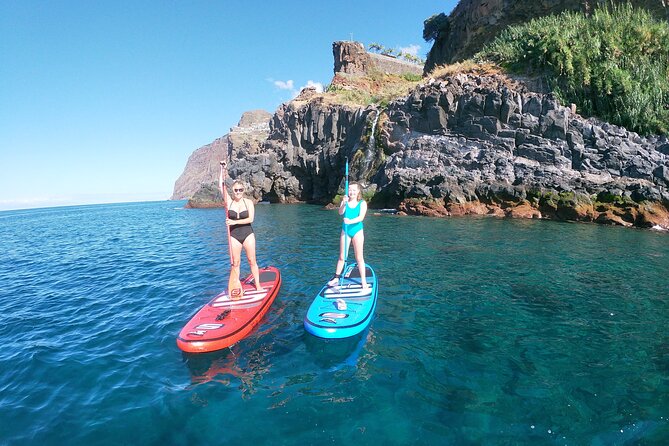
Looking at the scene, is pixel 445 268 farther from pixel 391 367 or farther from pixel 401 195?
pixel 401 195

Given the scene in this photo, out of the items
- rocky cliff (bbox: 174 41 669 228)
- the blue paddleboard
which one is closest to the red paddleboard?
the blue paddleboard

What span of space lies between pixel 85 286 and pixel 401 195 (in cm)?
2587

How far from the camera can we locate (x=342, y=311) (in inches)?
284

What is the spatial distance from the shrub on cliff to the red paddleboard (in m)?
30.7

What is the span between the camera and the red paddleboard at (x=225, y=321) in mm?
6246

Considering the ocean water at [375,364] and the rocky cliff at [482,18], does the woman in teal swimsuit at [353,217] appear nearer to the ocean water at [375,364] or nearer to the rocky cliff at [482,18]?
the ocean water at [375,364]

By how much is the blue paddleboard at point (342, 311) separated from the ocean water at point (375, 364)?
0.29m

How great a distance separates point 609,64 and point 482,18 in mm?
22667

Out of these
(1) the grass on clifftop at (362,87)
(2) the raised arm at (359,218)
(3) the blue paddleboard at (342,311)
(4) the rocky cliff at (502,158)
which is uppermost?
(1) the grass on clifftop at (362,87)

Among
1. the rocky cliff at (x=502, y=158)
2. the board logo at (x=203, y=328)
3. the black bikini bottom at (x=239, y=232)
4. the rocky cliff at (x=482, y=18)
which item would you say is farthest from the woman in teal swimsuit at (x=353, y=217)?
the rocky cliff at (x=482, y=18)

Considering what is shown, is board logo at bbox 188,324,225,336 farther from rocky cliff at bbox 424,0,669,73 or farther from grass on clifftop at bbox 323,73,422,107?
grass on clifftop at bbox 323,73,422,107

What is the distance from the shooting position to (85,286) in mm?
11984

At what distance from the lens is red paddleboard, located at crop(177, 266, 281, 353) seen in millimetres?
6246

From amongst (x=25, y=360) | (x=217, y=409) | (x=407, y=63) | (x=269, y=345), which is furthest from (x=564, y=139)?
(x=407, y=63)
